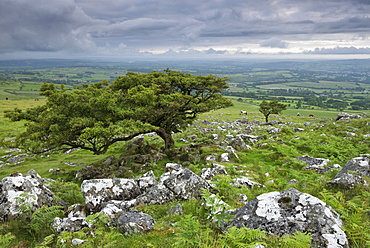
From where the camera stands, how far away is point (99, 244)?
8.00 m

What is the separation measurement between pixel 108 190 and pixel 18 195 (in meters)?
4.66

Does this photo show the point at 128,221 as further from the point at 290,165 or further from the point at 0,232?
the point at 290,165

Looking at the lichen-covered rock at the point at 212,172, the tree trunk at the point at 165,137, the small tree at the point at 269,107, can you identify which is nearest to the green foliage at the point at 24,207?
the lichen-covered rock at the point at 212,172

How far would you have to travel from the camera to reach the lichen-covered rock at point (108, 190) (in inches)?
488

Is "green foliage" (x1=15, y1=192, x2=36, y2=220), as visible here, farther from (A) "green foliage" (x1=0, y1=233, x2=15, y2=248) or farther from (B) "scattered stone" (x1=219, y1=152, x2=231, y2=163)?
(B) "scattered stone" (x1=219, y1=152, x2=231, y2=163)

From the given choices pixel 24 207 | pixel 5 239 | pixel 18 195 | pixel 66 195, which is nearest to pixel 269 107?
pixel 66 195

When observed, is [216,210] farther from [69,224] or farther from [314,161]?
[314,161]

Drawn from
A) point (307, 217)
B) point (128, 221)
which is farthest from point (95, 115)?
point (307, 217)

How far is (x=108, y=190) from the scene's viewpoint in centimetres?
1335

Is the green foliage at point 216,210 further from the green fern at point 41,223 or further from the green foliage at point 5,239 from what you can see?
the green foliage at point 5,239

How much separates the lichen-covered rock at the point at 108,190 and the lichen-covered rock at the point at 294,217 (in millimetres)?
7708

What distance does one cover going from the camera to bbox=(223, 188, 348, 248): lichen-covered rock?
689cm

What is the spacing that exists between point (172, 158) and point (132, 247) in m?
19.0

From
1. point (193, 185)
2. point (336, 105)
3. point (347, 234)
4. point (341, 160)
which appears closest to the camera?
point (347, 234)
